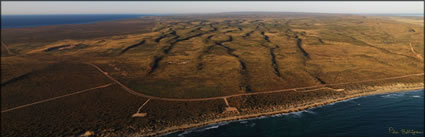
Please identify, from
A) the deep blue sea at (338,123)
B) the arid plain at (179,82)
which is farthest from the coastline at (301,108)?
the deep blue sea at (338,123)

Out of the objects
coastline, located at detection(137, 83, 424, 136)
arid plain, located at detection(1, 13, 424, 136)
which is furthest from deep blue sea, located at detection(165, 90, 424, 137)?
arid plain, located at detection(1, 13, 424, 136)

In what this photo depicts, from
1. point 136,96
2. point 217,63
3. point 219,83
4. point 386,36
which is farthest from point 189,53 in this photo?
point 386,36

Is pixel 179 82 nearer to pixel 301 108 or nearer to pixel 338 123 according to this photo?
pixel 301 108

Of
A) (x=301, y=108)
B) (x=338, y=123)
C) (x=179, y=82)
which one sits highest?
(x=179, y=82)

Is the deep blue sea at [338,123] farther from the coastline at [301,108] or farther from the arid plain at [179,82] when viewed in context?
the arid plain at [179,82]

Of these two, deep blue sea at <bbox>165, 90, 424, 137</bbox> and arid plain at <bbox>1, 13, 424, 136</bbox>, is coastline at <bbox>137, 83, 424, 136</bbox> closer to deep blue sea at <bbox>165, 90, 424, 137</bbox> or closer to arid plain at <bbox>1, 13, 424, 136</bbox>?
arid plain at <bbox>1, 13, 424, 136</bbox>

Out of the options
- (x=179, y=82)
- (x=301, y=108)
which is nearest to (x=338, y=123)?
(x=301, y=108)

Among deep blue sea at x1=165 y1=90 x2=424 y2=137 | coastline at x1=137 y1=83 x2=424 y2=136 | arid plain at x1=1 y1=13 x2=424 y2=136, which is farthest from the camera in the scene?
arid plain at x1=1 y1=13 x2=424 y2=136

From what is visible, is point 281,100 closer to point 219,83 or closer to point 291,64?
point 219,83
